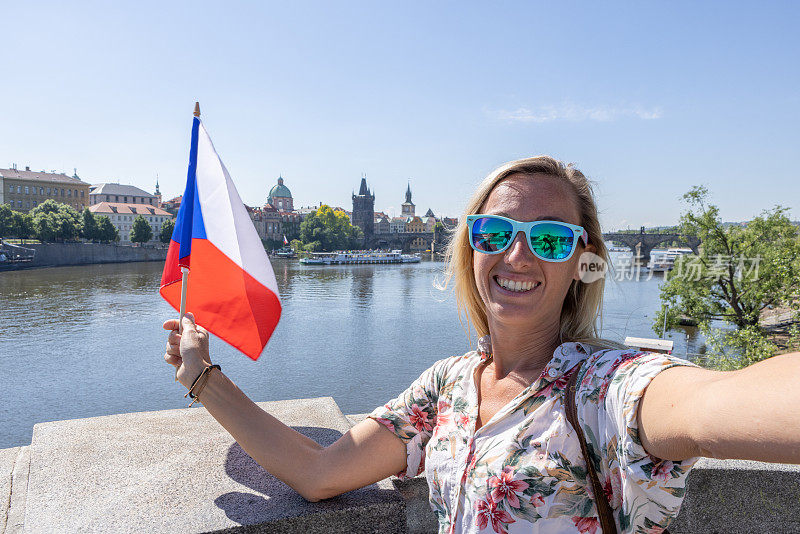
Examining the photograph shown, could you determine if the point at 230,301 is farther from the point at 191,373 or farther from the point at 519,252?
the point at 519,252

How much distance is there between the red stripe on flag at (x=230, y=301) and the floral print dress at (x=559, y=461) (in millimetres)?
1197

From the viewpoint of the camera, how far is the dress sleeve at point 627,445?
685 millimetres

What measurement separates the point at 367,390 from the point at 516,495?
453 inches

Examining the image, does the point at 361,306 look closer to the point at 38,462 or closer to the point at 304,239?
the point at 38,462

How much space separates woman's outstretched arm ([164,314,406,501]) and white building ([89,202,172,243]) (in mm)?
63057

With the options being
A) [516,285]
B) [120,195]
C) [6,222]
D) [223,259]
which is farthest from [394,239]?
[516,285]

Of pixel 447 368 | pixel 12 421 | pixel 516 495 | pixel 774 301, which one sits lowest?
pixel 12 421

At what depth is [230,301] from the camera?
205 cm

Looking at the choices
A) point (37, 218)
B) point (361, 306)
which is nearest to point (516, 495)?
point (361, 306)

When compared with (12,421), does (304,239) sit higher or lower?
higher

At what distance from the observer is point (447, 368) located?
3.73 ft

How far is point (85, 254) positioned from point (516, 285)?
4656 cm

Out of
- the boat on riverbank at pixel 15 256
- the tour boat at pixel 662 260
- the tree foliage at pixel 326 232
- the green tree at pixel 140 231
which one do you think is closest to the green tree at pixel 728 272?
the tour boat at pixel 662 260

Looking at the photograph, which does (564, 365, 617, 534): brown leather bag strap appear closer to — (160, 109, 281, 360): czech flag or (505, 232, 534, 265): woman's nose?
(505, 232, 534, 265): woman's nose
